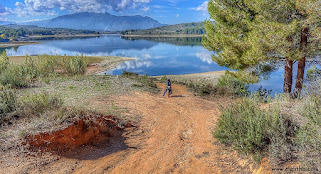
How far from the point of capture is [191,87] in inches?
639

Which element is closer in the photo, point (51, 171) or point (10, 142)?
point (51, 171)

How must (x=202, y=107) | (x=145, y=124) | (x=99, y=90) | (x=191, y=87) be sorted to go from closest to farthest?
(x=145, y=124) → (x=202, y=107) → (x=99, y=90) → (x=191, y=87)

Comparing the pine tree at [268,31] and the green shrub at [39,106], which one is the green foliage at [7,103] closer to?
the green shrub at [39,106]

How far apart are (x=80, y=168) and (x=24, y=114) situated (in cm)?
298

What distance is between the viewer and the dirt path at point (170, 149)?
4738mm

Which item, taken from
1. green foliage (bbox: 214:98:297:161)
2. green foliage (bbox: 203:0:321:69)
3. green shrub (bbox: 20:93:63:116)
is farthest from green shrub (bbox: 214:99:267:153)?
green shrub (bbox: 20:93:63:116)

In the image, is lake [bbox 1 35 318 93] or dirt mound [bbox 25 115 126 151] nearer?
dirt mound [bbox 25 115 126 151]

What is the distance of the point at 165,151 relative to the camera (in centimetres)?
568

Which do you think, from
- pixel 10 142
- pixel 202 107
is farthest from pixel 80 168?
pixel 202 107

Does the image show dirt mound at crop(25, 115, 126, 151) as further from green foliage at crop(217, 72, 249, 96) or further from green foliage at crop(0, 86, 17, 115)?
green foliage at crop(217, 72, 249, 96)

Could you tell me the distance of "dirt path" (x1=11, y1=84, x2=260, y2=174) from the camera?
468 cm

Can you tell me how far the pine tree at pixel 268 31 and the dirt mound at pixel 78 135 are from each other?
23.4ft

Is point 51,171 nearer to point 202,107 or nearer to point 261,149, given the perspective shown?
point 261,149

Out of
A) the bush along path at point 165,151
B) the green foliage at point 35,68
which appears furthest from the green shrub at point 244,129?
the green foliage at point 35,68
